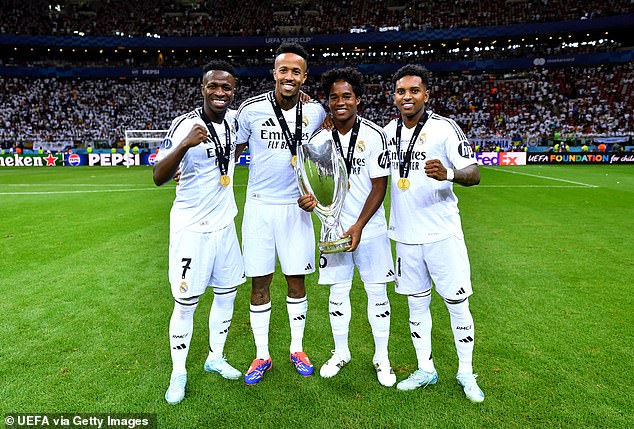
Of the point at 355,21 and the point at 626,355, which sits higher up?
the point at 355,21

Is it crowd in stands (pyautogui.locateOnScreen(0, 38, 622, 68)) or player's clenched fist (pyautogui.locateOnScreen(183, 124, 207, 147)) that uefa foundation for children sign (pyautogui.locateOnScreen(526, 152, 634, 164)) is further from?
player's clenched fist (pyautogui.locateOnScreen(183, 124, 207, 147))

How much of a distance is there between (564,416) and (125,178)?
1975cm

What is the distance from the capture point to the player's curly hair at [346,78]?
346 centimetres

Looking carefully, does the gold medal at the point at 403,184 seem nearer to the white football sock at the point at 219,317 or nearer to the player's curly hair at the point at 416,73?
the player's curly hair at the point at 416,73

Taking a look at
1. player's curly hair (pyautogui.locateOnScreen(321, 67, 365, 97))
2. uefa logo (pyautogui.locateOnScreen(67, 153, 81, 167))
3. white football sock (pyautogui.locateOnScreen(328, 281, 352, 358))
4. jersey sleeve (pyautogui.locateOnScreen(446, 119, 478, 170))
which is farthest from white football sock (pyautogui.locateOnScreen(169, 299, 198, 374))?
uefa logo (pyautogui.locateOnScreen(67, 153, 81, 167))

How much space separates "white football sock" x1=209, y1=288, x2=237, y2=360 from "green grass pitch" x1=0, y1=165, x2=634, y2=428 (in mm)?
241

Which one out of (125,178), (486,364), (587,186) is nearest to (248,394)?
(486,364)

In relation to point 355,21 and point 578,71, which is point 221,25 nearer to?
point 355,21

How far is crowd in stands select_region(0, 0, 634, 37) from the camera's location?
136ft

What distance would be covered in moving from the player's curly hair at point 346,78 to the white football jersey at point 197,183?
2.98ft

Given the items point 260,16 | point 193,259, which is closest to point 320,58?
point 260,16

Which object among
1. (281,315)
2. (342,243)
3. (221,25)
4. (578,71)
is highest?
(221,25)

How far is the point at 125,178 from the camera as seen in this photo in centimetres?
1959

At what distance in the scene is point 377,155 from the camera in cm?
350
